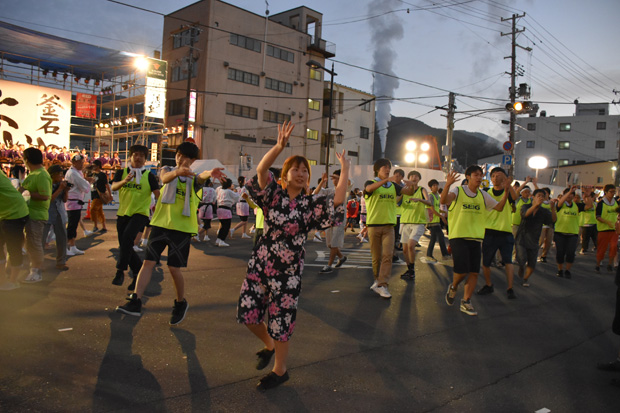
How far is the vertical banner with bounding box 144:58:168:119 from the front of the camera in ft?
94.1

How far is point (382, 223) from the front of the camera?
6.80 meters

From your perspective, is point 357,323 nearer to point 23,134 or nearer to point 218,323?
point 218,323

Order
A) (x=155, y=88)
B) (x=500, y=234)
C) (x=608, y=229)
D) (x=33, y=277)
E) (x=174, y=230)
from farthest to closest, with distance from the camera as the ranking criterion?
(x=155, y=88) → (x=608, y=229) → (x=500, y=234) → (x=33, y=277) → (x=174, y=230)

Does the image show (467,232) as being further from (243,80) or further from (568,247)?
(243,80)

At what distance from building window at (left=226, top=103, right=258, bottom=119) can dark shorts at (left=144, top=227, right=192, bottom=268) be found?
3304cm

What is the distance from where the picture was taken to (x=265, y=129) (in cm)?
3944

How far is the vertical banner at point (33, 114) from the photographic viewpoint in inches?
938

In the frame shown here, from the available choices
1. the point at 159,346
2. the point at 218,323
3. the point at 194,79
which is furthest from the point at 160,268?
the point at 194,79

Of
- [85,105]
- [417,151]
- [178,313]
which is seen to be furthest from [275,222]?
[417,151]

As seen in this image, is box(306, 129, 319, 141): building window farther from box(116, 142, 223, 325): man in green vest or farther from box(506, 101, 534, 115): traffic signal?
box(116, 142, 223, 325): man in green vest

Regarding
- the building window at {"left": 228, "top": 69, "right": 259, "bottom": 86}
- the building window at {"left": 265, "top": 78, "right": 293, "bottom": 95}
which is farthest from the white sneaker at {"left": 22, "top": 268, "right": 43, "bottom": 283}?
the building window at {"left": 265, "top": 78, "right": 293, "bottom": 95}

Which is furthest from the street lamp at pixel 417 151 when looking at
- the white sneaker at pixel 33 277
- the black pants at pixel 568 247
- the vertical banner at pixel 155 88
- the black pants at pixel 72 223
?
the white sneaker at pixel 33 277

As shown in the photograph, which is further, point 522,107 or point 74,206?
point 522,107

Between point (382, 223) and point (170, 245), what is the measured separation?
3221 mm
